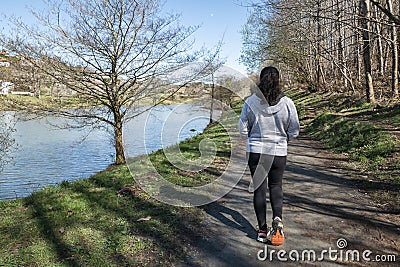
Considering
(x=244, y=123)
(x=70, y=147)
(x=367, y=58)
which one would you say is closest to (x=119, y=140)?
(x=70, y=147)

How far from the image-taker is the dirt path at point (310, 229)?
3365 millimetres

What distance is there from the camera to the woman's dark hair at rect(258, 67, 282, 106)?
3641mm

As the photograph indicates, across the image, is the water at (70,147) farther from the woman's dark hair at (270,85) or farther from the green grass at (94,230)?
the woman's dark hair at (270,85)

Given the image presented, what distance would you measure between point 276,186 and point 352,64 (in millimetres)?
25642

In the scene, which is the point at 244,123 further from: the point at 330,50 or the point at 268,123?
the point at 330,50

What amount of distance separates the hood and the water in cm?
582

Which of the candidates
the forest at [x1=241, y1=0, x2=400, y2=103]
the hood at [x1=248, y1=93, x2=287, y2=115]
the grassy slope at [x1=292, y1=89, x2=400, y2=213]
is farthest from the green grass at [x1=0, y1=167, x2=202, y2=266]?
the forest at [x1=241, y1=0, x2=400, y2=103]

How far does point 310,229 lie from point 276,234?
0.63 metres

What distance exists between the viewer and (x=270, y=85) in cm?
365

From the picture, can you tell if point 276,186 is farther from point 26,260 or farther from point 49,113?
point 49,113

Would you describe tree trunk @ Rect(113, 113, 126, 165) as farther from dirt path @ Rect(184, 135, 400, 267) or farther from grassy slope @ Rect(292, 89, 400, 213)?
grassy slope @ Rect(292, 89, 400, 213)

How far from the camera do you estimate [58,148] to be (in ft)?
52.1

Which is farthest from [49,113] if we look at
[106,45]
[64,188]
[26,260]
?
[26,260]

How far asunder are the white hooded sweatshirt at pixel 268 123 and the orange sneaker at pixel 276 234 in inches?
31.0
